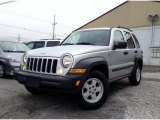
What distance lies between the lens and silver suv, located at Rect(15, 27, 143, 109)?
4617 millimetres

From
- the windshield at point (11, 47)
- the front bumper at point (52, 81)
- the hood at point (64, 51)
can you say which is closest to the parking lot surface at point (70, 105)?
the front bumper at point (52, 81)

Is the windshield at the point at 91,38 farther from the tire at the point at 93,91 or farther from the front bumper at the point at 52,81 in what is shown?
the front bumper at the point at 52,81

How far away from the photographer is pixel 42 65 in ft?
16.3

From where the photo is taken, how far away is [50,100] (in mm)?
5641

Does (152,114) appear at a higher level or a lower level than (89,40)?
lower

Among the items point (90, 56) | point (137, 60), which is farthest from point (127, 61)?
point (90, 56)

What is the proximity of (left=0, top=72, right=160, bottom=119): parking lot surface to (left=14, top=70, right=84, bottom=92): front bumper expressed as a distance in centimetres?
52

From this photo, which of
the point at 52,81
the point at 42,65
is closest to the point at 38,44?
the point at 42,65

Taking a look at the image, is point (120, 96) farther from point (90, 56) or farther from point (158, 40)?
point (158, 40)

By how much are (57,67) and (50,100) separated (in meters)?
1.24

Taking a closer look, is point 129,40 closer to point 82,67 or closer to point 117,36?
point 117,36

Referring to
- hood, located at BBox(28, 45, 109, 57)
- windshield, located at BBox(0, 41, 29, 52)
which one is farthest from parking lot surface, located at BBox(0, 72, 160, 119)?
windshield, located at BBox(0, 41, 29, 52)

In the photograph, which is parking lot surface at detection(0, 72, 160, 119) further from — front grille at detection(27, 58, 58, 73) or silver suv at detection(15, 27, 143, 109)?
front grille at detection(27, 58, 58, 73)

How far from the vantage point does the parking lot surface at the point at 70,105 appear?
181 inches
